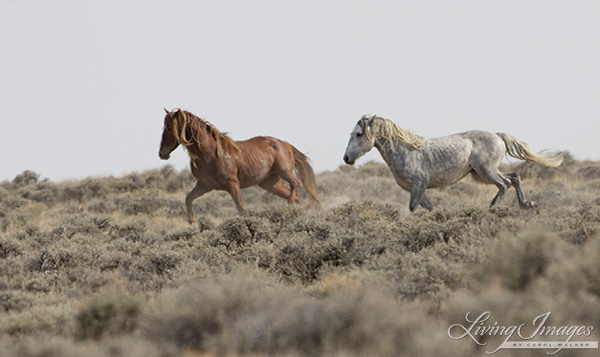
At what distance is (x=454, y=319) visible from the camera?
4285 millimetres

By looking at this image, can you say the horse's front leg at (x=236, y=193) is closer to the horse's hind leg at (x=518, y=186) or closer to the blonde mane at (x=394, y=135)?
the blonde mane at (x=394, y=135)

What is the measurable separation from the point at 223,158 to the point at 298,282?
6749mm

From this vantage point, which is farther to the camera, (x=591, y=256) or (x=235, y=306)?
(x=591, y=256)

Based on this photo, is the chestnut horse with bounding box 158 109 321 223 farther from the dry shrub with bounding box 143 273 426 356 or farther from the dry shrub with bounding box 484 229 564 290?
the dry shrub with bounding box 143 273 426 356

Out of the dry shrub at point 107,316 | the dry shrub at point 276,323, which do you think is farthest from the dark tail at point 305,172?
the dry shrub at point 276,323

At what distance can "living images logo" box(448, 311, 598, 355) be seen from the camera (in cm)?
378

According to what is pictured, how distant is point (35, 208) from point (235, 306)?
52.6 feet

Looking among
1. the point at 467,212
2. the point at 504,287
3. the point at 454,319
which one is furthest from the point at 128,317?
the point at 467,212

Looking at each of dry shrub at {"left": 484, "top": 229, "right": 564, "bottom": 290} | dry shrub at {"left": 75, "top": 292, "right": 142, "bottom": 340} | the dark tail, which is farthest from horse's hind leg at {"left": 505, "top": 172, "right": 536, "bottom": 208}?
dry shrub at {"left": 75, "top": 292, "right": 142, "bottom": 340}

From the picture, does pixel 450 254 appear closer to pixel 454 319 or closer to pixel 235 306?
pixel 454 319

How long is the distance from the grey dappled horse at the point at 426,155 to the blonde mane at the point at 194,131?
3.01 meters

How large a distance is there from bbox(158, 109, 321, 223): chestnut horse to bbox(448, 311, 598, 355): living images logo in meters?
8.90

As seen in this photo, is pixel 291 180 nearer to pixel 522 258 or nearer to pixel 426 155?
pixel 426 155

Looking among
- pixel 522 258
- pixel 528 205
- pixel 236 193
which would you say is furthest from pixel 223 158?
pixel 522 258
